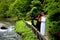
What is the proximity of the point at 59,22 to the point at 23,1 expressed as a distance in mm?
28301

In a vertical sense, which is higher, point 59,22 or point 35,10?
point 35,10

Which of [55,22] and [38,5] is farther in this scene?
[38,5]

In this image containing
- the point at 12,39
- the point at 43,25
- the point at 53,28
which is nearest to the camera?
the point at 53,28

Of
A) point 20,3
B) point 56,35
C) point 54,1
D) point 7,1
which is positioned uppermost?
point 7,1

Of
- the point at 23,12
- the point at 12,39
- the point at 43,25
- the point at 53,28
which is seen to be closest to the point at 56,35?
the point at 53,28

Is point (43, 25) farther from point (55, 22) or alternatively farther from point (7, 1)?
point (7, 1)

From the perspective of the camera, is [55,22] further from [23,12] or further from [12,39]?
[23,12]

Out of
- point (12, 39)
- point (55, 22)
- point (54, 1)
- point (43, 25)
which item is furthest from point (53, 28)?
point (12, 39)

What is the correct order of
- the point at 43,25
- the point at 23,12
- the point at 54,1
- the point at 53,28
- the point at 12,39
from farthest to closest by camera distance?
the point at 23,12, the point at 12,39, the point at 54,1, the point at 43,25, the point at 53,28

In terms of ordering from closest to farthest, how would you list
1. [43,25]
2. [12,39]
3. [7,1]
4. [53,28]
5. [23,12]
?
[53,28], [43,25], [12,39], [23,12], [7,1]

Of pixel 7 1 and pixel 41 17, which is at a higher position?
pixel 7 1

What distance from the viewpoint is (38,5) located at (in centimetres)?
2367

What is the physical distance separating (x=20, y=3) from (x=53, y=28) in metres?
28.2

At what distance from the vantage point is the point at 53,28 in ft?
35.8
